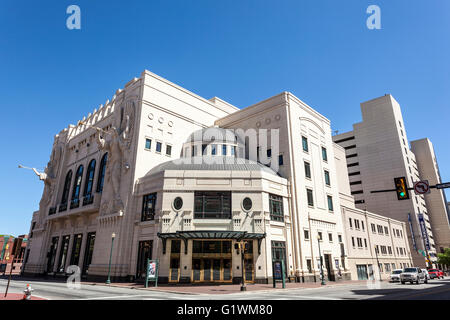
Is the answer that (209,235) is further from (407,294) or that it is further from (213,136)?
(213,136)

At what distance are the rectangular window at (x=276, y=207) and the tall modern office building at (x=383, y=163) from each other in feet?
185

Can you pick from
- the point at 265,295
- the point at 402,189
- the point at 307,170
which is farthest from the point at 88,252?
the point at 402,189

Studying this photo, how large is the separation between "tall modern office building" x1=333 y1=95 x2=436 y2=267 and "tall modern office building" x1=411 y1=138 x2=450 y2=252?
1653cm

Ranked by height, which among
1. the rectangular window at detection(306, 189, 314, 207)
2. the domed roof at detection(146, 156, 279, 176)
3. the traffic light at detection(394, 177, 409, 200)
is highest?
the domed roof at detection(146, 156, 279, 176)

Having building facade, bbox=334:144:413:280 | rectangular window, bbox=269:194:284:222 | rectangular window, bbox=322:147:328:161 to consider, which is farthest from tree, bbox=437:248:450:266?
rectangular window, bbox=269:194:284:222

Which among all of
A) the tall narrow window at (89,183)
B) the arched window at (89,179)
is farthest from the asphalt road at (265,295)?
the arched window at (89,179)

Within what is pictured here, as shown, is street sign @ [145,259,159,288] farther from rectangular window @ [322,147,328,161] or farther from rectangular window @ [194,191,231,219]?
rectangular window @ [322,147,328,161]

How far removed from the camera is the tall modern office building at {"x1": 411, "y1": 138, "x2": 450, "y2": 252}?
101375 mm

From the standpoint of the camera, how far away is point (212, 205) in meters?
31.4

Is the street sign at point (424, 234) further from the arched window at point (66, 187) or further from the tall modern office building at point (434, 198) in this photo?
the arched window at point (66, 187)

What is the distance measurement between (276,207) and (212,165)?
927cm
